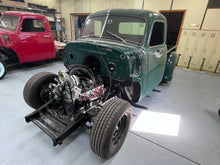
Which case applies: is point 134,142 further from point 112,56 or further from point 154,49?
point 154,49

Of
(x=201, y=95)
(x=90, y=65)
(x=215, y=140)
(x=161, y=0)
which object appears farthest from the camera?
(x=161, y=0)

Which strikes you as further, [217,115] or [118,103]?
[217,115]

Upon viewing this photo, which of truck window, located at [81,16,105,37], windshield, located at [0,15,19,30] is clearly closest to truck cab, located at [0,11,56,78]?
windshield, located at [0,15,19,30]

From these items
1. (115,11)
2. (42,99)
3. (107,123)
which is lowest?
(42,99)

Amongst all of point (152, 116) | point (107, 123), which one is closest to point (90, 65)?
point (107, 123)

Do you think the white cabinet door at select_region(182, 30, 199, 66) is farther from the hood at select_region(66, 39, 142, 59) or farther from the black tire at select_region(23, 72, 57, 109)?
the black tire at select_region(23, 72, 57, 109)

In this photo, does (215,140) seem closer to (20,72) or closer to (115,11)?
(115,11)

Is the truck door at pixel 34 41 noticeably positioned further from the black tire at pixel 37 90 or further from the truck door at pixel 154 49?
the truck door at pixel 154 49

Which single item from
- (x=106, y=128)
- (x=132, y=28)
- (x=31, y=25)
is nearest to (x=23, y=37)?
(x=31, y=25)

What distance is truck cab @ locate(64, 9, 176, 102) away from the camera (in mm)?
1911

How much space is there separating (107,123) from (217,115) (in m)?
2.67

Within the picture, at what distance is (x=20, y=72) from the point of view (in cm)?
435

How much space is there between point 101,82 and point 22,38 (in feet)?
11.2

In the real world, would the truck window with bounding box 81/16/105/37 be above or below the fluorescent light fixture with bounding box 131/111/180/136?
above
